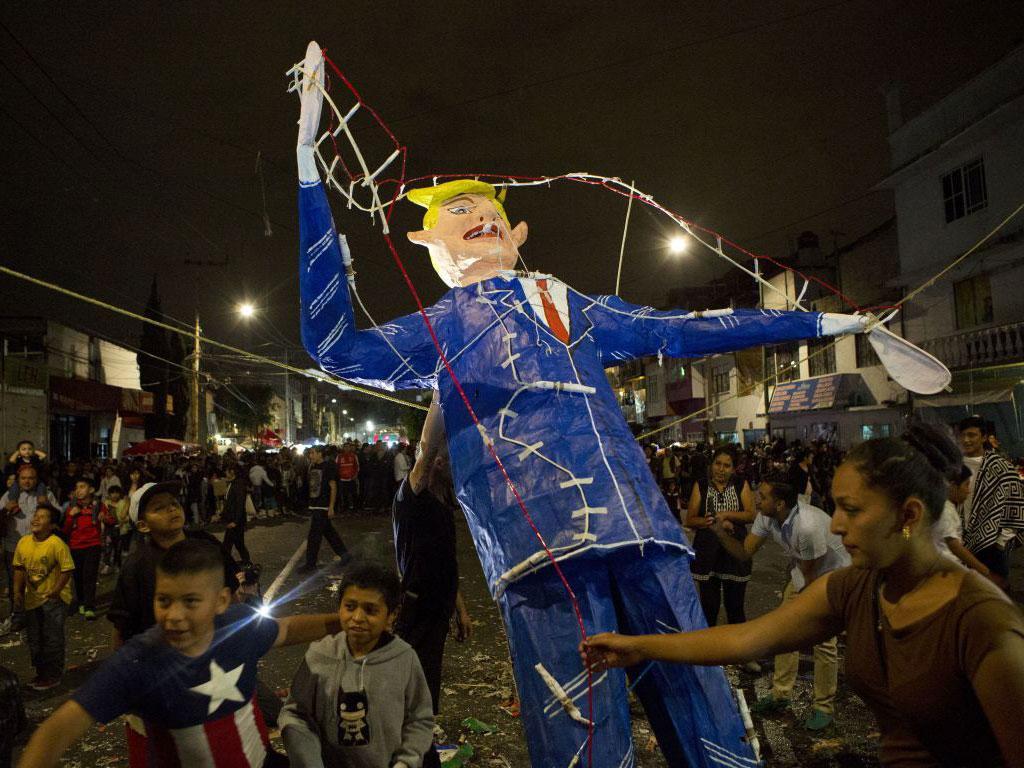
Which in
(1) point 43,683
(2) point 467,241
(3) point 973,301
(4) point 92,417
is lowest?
(1) point 43,683

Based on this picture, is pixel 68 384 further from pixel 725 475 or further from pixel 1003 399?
pixel 1003 399

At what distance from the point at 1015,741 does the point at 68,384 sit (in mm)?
25435

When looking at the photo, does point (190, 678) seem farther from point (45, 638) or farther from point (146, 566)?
point (45, 638)

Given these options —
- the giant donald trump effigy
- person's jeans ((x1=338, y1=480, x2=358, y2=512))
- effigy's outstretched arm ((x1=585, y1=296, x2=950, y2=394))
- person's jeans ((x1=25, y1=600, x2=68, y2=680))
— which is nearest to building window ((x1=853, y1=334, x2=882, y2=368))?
person's jeans ((x1=338, y1=480, x2=358, y2=512))

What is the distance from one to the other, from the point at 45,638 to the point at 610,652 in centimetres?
494

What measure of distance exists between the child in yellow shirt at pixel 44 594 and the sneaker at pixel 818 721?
16.4 ft

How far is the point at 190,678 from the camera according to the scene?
6.45 feet

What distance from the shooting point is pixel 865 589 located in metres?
1.54

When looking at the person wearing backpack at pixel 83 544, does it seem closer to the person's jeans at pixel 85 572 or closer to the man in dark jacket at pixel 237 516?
the person's jeans at pixel 85 572

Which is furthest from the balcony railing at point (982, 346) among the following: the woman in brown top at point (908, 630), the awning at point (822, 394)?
the woman in brown top at point (908, 630)

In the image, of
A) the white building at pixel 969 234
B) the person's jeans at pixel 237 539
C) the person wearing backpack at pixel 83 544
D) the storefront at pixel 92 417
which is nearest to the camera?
the person wearing backpack at pixel 83 544

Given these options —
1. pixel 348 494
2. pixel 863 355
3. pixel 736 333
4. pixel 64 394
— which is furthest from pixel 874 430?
pixel 64 394

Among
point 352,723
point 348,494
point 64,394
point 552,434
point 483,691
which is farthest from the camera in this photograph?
point 64,394

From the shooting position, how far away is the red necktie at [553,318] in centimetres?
252
